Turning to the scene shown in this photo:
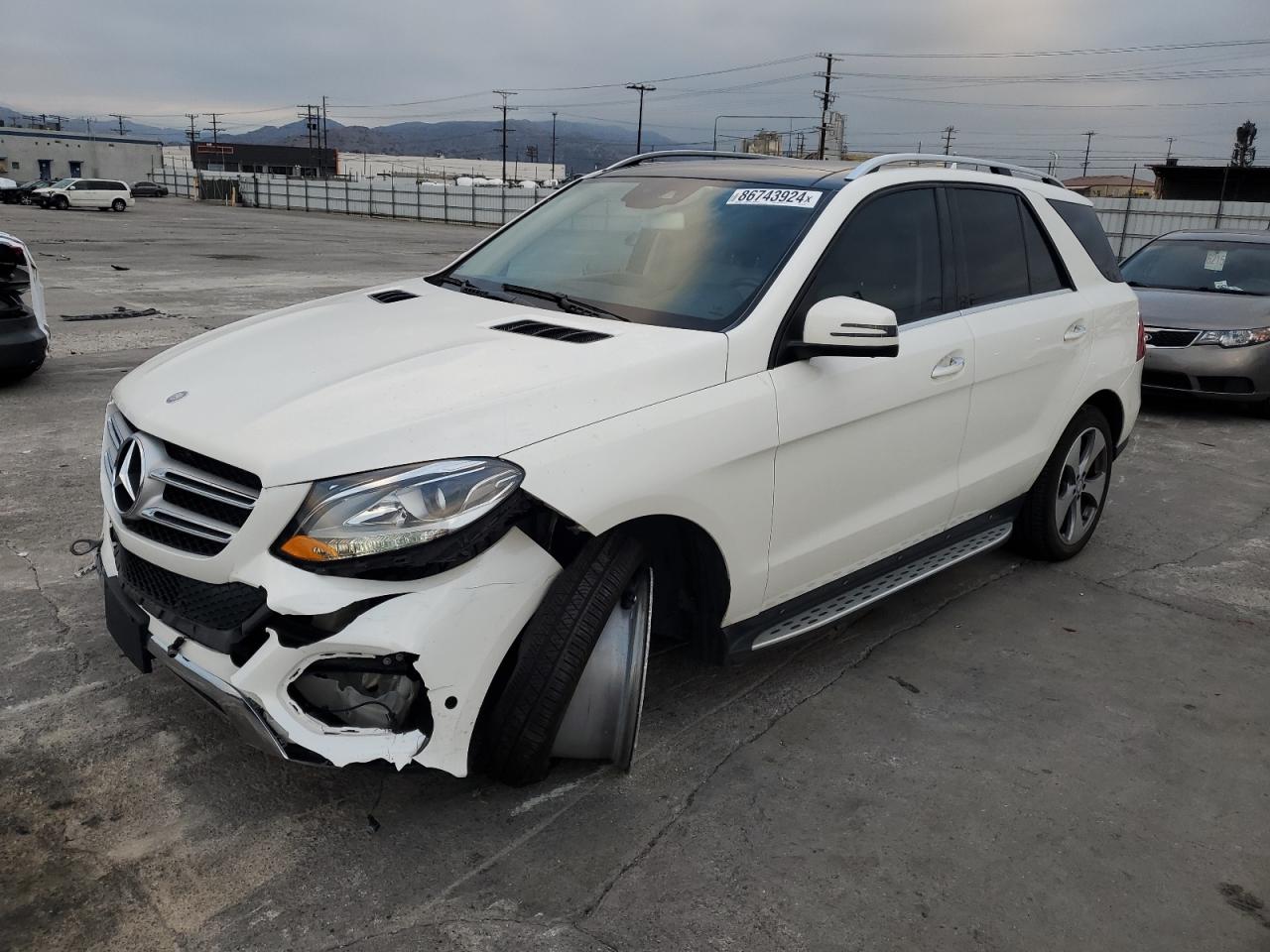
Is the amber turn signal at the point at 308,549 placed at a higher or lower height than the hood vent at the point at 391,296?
lower

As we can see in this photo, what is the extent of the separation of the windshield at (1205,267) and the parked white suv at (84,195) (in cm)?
4797

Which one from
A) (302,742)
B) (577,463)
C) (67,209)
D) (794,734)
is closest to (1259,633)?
(794,734)

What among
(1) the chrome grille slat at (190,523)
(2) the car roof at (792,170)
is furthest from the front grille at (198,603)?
(2) the car roof at (792,170)

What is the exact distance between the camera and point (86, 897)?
2496 mm

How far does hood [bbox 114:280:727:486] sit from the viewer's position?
2.50 metres

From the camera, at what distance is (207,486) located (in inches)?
102

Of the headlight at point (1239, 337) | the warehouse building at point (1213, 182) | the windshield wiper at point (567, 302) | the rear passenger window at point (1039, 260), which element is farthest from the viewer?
the warehouse building at point (1213, 182)

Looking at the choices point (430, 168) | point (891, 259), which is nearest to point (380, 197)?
point (891, 259)

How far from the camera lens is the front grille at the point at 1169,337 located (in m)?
8.43

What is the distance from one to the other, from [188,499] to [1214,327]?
8.25m

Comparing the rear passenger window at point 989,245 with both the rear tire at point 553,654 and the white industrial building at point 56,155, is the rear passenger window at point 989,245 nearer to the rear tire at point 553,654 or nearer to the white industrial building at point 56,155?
the rear tire at point 553,654

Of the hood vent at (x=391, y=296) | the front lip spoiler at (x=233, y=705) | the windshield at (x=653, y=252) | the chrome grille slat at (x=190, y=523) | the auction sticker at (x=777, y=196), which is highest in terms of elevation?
the auction sticker at (x=777, y=196)

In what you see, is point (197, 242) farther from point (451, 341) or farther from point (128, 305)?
point (451, 341)

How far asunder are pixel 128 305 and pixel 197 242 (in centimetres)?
1418
